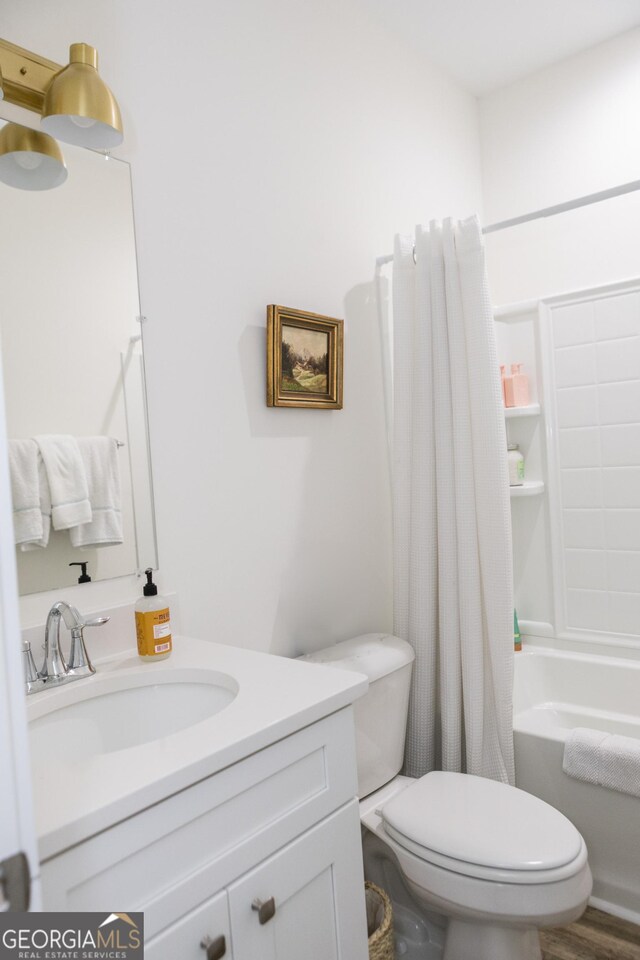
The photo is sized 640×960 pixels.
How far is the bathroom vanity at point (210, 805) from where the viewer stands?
784 millimetres

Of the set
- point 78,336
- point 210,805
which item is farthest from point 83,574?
point 210,805

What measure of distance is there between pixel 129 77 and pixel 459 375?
110cm

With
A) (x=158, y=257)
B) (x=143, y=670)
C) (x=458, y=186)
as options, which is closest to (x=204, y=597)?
(x=143, y=670)

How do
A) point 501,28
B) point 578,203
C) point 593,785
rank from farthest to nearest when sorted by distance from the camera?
point 501,28 → point 578,203 → point 593,785

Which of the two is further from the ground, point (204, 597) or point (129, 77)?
point (129, 77)

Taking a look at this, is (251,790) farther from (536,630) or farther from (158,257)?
(536,630)

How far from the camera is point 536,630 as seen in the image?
2602mm

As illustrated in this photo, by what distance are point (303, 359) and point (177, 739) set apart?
1.18 m

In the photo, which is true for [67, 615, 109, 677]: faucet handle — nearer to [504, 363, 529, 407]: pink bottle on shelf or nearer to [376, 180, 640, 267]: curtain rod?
[376, 180, 640, 267]: curtain rod

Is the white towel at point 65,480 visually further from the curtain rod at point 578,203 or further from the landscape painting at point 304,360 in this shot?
the curtain rod at point 578,203

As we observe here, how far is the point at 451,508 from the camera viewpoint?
6.36ft

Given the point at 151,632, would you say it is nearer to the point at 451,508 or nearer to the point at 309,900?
the point at 309,900

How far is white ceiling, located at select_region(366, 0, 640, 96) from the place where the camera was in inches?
88.4

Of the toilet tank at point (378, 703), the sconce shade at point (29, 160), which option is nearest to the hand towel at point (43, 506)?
the sconce shade at point (29, 160)
